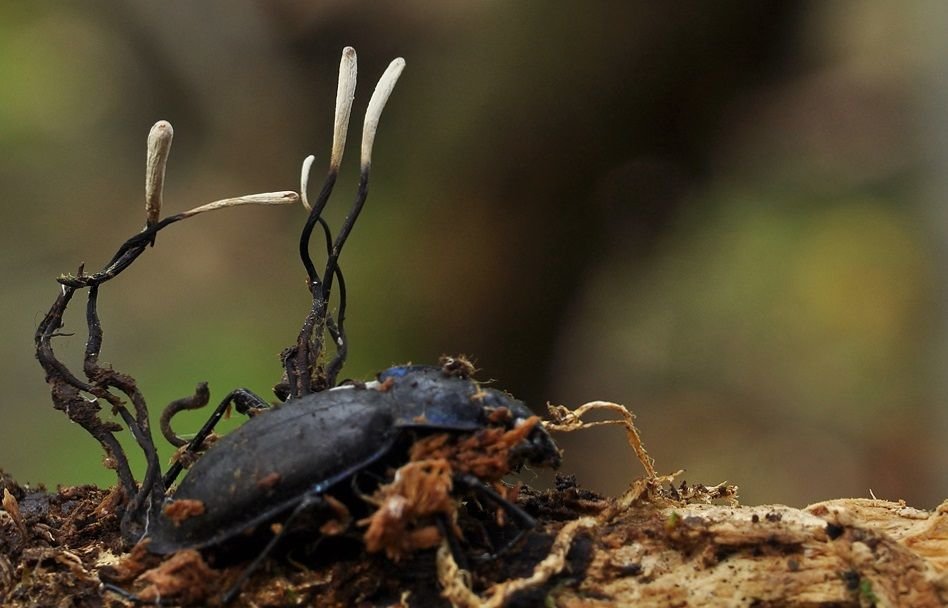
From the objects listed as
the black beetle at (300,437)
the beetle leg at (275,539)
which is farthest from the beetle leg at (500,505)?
the beetle leg at (275,539)

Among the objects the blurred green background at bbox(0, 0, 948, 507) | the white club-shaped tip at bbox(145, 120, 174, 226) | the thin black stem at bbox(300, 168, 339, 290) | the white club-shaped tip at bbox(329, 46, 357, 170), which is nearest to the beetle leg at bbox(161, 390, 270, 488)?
the thin black stem at bbox(300, 168, 339, 290)

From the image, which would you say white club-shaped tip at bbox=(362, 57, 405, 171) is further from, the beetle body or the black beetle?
the beetle body

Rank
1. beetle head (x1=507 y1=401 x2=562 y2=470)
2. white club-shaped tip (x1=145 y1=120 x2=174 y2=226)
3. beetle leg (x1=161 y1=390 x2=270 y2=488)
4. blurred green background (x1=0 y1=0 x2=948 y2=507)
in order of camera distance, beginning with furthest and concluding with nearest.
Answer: blurred green background (x1=0 y1=0 x2=948 y2=507)
beetle leg (x1=161 y1=390 x2=270 y2=488)
white club-shaped tip (x1=145 y1=120 x2=174 y2=226)
beetle head (x1=507 y1=401 x2=562 y2=470)

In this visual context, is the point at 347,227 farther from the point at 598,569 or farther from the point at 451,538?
the point at 598,569

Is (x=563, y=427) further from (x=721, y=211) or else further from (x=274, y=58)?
(x=274, y=58)

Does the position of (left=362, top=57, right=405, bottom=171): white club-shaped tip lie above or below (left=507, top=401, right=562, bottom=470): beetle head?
above

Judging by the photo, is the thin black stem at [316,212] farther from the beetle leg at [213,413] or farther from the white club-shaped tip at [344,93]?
the beetle leg at [213,413]

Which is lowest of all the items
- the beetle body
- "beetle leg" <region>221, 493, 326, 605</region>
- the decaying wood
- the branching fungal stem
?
the decaying wood

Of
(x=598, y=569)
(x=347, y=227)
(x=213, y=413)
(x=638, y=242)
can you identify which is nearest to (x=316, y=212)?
(x=347, y=227)
